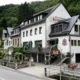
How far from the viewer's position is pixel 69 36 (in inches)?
1446

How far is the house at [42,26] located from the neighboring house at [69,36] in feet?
8.13

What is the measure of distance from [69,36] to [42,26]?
23.3ft

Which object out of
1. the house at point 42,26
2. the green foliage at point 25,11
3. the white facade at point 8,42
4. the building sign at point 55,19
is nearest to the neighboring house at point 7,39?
the white facade at point 8,42

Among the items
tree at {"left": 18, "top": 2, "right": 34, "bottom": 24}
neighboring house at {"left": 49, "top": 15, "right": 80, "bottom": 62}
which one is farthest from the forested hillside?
neighboring house at {"left": 49, "top": 15, "right": 80, "bottom": 62}

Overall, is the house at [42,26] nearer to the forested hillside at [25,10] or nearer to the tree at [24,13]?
the forested hillside at [25,10]

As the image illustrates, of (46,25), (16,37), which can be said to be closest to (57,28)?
(46,25)

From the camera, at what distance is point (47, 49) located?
37.5 metres

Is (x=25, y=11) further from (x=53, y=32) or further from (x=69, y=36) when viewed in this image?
(x=69, y=36)

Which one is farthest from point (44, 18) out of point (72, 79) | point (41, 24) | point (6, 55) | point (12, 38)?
point (72, 79)

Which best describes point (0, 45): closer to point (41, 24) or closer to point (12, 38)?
point (12, 38)

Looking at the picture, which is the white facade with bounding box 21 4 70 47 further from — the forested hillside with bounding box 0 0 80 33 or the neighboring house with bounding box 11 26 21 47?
the forested hillside with bounding box 0 0 80 33

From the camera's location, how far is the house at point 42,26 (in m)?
41.4

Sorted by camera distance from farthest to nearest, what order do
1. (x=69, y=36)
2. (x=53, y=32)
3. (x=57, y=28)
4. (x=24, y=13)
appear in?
(x=24, y=13), (x=53, y=32), (x=57, y=28), (x=69, y=36)

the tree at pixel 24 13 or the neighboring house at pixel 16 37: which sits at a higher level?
the tree at pixel 24 13
